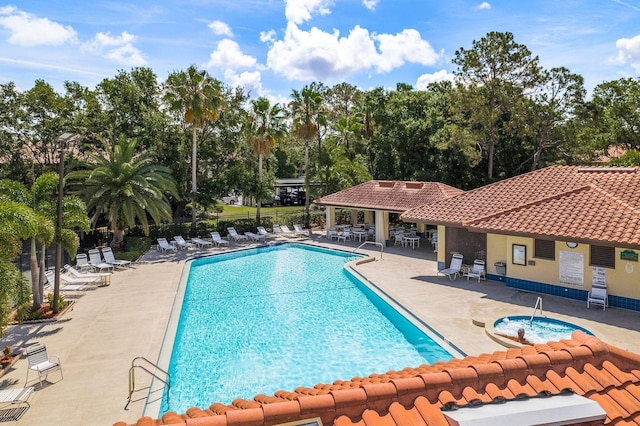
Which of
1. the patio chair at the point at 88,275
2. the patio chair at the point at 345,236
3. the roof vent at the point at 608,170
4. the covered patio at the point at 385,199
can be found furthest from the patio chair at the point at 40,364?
the patio chair at the point at 345,236

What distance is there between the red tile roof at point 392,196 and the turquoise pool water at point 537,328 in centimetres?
1191

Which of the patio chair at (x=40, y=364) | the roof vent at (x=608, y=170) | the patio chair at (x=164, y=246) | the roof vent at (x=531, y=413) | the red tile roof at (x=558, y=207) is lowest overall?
the patio chair at (x=40, y=364)

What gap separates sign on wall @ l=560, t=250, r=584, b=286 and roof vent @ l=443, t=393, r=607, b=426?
1346cm

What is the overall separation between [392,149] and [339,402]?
3467cm

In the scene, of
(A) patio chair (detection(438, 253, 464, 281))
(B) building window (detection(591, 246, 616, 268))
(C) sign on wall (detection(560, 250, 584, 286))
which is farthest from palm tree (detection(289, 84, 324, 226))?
(B) building window (detection(591, 246, 616, 268))

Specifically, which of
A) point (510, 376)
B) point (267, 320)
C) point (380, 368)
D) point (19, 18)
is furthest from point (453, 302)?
point (19, 18)

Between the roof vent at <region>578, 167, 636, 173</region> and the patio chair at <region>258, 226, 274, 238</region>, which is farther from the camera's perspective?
the patio chair at <region>258, 226, 274, 238</region>

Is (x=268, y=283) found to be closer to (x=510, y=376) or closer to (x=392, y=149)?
(x=510, y=376)

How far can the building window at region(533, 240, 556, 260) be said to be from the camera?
1631cm

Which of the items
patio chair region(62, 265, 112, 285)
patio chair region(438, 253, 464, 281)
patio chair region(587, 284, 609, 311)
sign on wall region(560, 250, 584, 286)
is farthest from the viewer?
patio chair region(438, 253, 464, 281)

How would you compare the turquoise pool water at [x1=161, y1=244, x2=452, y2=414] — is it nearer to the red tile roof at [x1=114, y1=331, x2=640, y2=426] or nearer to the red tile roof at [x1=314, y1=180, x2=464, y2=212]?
the red tile roof at [x1=114, y1=331, x2=640, y2=426]

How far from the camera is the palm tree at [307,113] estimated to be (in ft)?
113

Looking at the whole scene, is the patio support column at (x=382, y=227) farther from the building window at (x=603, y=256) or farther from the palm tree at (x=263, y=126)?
the building window at (x=603, y=256)

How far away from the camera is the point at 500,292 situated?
16.6 m
